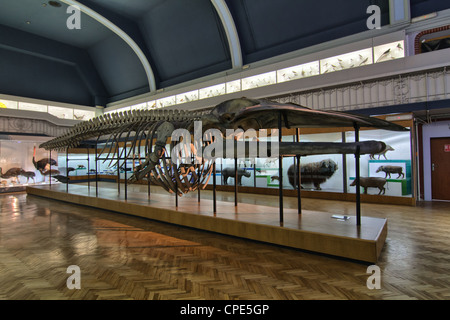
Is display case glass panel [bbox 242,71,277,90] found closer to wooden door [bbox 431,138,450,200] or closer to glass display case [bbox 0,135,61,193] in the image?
wooden door [bbox 431,138,450,200]

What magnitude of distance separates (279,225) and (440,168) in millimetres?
7750

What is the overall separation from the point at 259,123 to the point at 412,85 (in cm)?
606

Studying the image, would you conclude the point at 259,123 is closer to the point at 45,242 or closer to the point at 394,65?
the point at 45,242

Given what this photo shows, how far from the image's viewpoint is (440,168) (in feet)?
27.9

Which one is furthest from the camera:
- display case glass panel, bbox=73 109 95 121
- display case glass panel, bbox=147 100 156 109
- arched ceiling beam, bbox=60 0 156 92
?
display case glass panel, bbox=73 109 95 121

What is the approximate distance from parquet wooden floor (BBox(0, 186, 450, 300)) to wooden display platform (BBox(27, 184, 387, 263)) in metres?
0.15

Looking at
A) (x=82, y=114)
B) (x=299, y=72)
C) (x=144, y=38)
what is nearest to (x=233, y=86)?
(x=299, y=72)

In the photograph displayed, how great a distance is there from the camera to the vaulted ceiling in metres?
9.73

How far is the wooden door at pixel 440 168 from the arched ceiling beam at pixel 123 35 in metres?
13.5

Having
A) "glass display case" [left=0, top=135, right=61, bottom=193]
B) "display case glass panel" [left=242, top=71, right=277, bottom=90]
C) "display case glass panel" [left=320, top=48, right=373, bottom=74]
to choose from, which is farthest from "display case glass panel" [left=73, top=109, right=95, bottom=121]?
"display case glass panel" [left=320, top=48, right=373, bottom=74]

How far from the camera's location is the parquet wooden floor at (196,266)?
106 inches

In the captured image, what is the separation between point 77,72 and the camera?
17.1 m

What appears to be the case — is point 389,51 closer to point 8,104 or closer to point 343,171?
point 343,171
